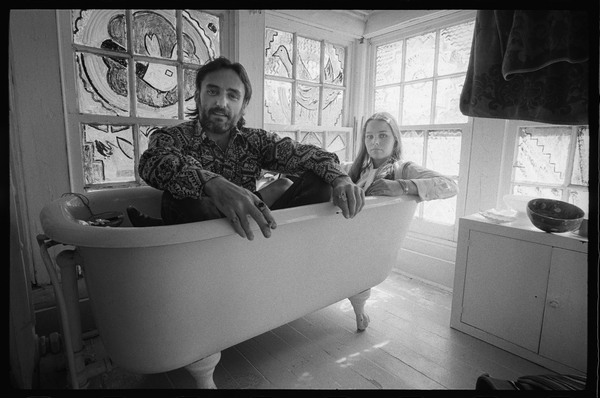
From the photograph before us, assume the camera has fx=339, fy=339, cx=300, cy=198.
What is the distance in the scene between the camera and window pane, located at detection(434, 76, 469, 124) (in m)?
1.97

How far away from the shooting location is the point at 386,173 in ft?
5.48

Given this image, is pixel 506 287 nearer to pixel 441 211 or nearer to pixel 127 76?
pixel 441 211

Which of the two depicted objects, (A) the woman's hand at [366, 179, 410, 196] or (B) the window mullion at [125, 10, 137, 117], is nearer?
(A) the woman's hand at [366, 179, 410, 196]

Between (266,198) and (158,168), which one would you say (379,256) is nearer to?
(266,198)

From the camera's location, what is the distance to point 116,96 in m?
1.64

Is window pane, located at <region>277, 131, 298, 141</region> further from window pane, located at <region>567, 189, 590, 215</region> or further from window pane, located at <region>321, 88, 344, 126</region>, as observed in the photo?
window pane, located at <region>567, 189, 590, 215</region>

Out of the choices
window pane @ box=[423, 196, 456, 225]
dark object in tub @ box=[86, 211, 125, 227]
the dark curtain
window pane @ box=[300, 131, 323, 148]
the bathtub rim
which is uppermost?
the dark curtain

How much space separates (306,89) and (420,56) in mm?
758

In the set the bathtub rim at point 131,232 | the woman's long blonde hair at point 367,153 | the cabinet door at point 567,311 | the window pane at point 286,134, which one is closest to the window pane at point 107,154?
the bathtub rim at point 131,232

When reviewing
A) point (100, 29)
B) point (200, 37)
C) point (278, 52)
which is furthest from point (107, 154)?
point (278, 52)

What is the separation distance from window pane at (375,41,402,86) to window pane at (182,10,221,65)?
3.76 ft

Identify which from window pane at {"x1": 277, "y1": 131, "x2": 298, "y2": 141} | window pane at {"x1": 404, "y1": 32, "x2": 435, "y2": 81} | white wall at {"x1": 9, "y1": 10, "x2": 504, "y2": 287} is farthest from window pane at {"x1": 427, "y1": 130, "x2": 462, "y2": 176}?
white wall at {"x1": 9, "y1": 10, "x2": 504, "y2": 287}
